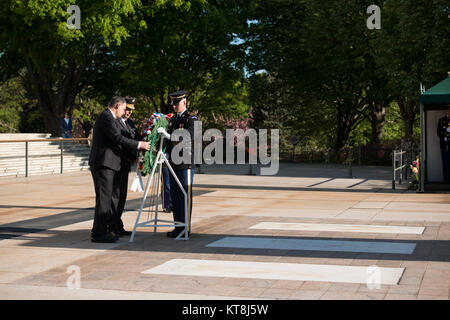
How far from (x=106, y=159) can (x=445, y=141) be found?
1157 centimetres

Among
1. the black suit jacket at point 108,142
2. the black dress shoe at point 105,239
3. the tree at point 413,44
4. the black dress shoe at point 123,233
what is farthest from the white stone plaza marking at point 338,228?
the tree at point 413,44

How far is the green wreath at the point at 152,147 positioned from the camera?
9727 millimetres

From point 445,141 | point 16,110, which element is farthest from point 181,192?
point 16,110

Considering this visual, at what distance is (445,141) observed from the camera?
18.1m

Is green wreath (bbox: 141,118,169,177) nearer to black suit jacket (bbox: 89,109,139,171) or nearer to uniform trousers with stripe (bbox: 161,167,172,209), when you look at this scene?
black suit jacket (bbox: 89,109,139,171)

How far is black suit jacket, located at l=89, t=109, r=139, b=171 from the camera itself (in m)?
9.34

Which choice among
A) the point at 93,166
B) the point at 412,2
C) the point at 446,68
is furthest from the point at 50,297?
the point at 412,2

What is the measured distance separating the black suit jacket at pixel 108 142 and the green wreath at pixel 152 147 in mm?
335

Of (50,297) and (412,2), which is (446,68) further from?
(50,297)

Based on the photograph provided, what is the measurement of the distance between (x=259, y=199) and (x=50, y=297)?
384 inches

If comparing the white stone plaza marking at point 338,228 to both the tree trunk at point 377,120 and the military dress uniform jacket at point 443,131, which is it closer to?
the military dress uniform jacket at point 443,131

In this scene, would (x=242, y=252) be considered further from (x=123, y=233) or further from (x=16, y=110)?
(x=16, y=110)

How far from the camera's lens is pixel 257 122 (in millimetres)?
47562

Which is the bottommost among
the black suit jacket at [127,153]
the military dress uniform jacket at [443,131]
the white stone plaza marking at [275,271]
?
the white stone plaza marking at [275,271]
